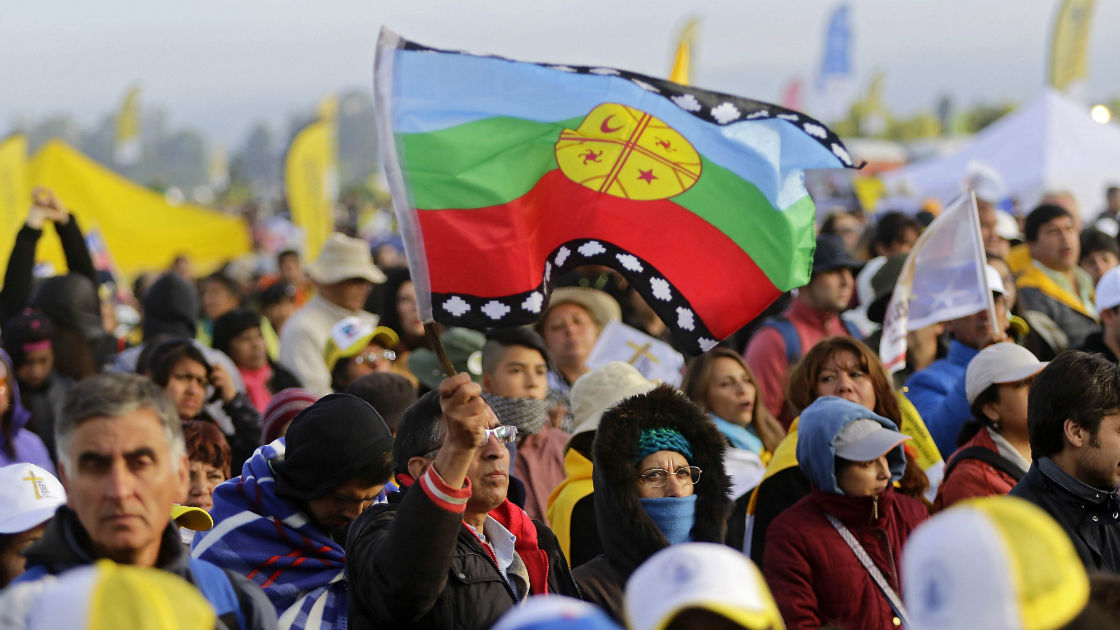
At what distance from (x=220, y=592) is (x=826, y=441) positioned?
2.30 m

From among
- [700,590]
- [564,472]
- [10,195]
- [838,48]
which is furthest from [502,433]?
[838,48]

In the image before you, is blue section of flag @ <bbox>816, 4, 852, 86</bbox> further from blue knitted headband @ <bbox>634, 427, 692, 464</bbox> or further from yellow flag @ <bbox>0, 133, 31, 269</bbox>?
blue knitted headband @ <bbox>634, 427, 692, 464</bbox>

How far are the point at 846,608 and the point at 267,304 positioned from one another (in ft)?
26.0

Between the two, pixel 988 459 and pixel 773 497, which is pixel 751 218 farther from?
pixel 988 459

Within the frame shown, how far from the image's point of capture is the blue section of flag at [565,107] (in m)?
4.34

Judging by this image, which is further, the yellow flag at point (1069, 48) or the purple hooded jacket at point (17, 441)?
the yellow flag at point (1069, 48)

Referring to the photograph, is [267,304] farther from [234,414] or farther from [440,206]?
[440,206]

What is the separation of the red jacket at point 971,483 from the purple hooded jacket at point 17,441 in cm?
372

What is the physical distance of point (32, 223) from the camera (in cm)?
810

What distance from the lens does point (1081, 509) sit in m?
4.41

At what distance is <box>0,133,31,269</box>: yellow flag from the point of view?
13.3 metres

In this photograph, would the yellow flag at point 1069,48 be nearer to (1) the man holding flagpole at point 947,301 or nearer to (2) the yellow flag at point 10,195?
(2) the yellow flag at point 10,195

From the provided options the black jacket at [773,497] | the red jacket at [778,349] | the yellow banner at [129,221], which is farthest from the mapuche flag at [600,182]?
the yellow banner at [129,221]

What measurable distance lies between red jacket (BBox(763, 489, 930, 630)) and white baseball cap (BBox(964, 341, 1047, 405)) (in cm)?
105
